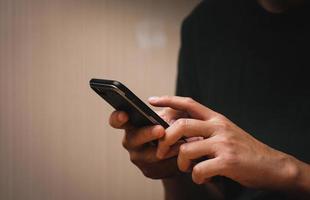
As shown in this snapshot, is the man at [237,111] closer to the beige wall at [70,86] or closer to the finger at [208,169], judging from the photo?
the finger at [208,169]

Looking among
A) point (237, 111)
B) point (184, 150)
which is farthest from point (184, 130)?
point (237, 111)

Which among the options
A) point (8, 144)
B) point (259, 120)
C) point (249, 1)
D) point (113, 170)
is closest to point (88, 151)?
point (113, 170)

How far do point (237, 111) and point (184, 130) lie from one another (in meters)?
0.34

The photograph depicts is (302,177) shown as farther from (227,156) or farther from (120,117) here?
(120,117)

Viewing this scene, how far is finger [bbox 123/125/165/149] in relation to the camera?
53cm

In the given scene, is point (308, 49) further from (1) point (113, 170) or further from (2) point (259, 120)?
(1) point (113, 170)

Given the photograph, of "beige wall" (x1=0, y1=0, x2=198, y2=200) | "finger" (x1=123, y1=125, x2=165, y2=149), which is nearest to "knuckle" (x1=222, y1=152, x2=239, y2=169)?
"finger" (x1=123, y1=125, x2=165, y2=149)

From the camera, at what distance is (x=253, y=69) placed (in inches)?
32.1

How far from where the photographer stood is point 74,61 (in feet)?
3.00

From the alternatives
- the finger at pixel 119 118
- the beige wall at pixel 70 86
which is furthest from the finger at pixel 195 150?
the beige wall at pixel 70 86

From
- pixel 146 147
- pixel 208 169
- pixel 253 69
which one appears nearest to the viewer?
pixel 208 169

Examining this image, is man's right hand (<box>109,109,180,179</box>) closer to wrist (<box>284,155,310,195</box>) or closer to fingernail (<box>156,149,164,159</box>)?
fingernail (<box>156,149,164,159</box>)

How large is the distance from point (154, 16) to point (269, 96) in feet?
1.51

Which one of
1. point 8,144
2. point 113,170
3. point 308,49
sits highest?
point 308,49
